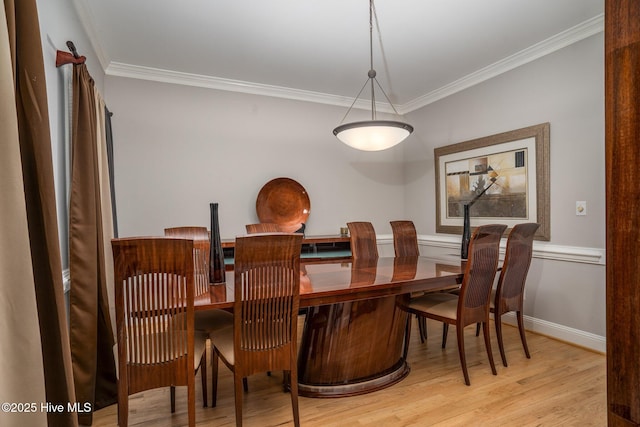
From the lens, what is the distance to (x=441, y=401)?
2119 millimetres

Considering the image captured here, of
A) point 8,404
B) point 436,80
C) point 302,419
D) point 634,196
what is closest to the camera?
point 634,196

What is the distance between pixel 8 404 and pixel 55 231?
515 mm

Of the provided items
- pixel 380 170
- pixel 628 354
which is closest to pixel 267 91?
pixel 380 170

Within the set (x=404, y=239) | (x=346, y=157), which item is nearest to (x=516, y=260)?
(x=404, y=239)

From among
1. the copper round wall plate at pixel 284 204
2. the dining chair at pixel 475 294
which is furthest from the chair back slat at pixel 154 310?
the copper round wall plate at pixel 284 204

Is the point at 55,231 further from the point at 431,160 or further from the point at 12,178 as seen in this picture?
the point at 431,160

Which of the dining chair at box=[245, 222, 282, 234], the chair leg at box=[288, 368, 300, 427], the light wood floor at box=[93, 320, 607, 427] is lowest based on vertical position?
the light wood floor at box=[93, 320, 607, 427]

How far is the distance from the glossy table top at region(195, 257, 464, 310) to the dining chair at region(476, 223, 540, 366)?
1.11ft

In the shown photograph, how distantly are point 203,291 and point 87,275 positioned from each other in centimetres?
71

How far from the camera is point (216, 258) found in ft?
7.00

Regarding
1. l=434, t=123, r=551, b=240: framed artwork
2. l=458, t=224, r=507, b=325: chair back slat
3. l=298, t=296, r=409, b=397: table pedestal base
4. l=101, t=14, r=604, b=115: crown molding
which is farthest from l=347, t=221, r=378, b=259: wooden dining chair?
l=101, t=14, r=604, b=115: crown molding

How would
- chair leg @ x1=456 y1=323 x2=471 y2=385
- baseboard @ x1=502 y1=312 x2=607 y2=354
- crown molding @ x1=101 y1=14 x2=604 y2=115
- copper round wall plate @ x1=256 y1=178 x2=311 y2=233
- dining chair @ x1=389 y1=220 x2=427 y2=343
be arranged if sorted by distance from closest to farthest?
1. chair leg @ x1=456 y1=323 x2=471 y2=385
2. baseboard @ x1=502 y1=312 x2=607 y2=354
3. crown molding @ x1=101 y1=14 x2=604 y2=115
4. dining chair @ x1=389 y1=220 x2=427 y2=343
5. copper round wall plate @ x1=256 y1=178 x2=311 y2=233

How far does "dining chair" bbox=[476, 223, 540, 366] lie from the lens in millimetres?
2535

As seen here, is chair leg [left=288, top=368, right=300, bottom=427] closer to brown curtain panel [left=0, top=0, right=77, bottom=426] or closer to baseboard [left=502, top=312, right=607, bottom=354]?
brown curtain panel [left=0, top=0, right=77, bottom=426]
